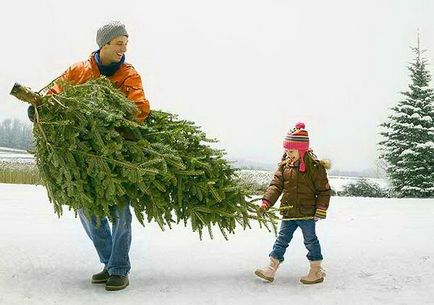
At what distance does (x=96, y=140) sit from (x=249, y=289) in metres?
1.91

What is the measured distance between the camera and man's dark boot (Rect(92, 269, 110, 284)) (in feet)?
17.1

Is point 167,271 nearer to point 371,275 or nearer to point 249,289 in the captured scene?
point 249,289

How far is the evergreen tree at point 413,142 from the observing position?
17500 millimetres

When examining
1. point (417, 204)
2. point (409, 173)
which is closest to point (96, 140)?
point (417, 204)

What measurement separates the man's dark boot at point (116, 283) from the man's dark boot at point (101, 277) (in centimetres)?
23

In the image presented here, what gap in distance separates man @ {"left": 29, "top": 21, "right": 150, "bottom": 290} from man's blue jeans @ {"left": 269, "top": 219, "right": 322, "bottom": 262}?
1440 mm

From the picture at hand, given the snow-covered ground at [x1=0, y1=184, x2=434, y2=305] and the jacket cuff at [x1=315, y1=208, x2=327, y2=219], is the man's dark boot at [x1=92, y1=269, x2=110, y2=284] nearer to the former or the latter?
the snow-covered ground at [x1=0, y1=184, x2=434, y2=305]

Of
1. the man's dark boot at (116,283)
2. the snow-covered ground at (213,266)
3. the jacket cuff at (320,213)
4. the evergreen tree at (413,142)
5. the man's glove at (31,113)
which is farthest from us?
the evergreen tree at (413,142)

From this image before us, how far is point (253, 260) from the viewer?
20.1 feet

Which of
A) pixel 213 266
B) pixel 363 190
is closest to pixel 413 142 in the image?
pixel 363 190

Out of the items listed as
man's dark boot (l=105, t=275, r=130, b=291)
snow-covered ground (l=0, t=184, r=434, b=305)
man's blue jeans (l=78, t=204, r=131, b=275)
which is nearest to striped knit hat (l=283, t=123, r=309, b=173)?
snow-covered ground (l=0, t=184, r=434, b=305)

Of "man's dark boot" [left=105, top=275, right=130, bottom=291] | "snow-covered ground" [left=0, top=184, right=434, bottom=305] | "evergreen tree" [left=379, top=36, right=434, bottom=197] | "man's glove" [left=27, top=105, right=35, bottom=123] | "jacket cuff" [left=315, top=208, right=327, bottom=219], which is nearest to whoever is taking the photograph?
"man's glove" [left=27, top=105, right=35, bottom=123]

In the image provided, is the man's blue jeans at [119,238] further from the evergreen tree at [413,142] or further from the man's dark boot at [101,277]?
Result: the evergreen tree at [413,142]

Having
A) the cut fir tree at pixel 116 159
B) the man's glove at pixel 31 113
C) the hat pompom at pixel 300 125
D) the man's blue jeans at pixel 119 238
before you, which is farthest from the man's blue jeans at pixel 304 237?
the man's glove at pixel 31 113
